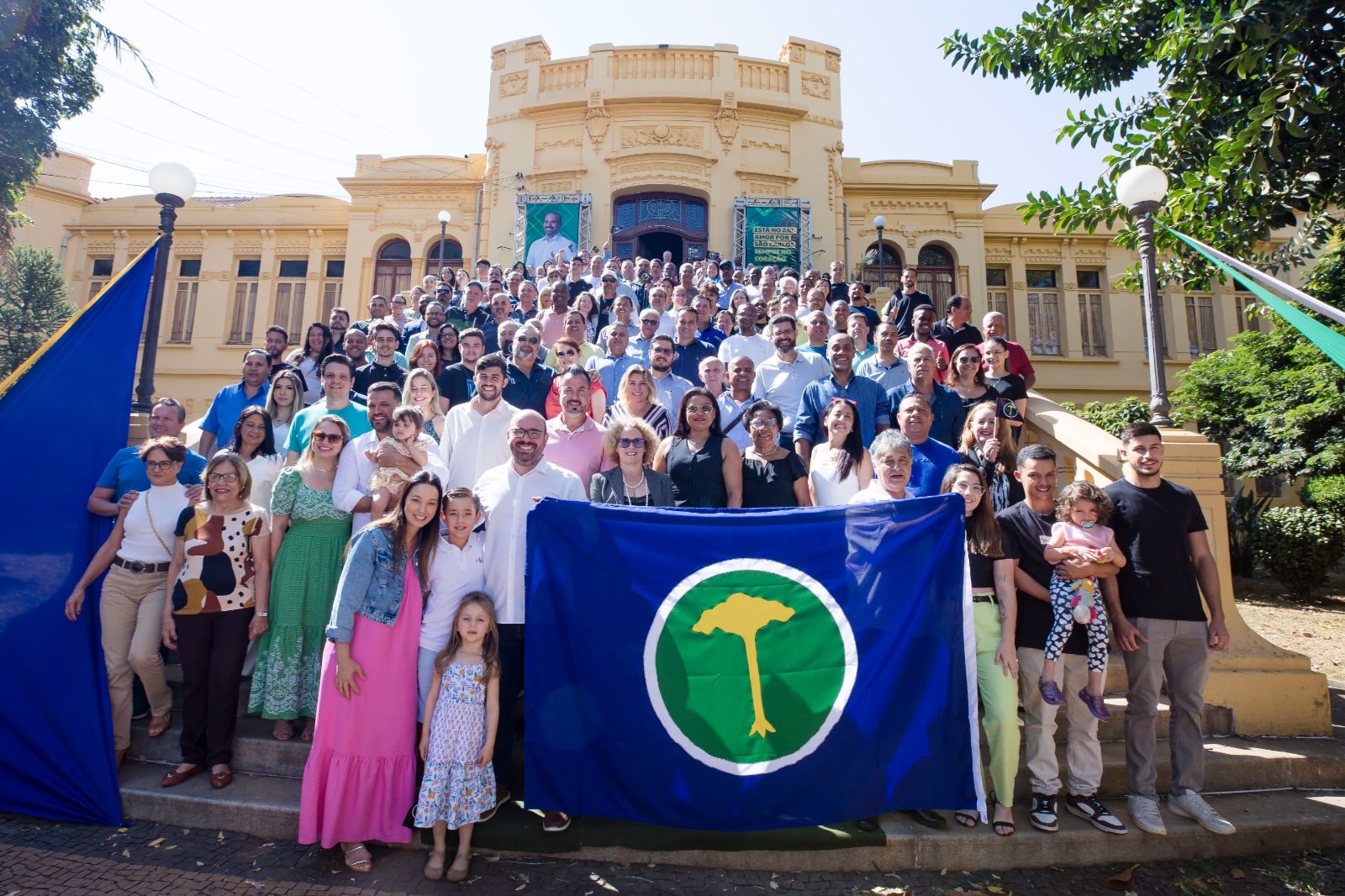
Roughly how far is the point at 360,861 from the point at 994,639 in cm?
338

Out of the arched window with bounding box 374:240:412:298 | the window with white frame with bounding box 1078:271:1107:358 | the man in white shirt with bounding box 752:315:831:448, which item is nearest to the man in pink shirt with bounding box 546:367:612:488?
the man in white shirt with bounding box 752:315:831:448

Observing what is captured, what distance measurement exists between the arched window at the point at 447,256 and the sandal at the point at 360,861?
19050 millimetres

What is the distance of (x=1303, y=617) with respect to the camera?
28.5 feet

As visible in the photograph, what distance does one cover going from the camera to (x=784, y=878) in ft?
11.0

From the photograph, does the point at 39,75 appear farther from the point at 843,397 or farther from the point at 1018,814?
the point at 1018,814

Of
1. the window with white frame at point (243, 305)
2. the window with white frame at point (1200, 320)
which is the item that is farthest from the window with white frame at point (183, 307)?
the window with white frame at point (1200, 320)

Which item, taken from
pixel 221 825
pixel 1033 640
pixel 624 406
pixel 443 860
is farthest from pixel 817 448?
pixel 221 825

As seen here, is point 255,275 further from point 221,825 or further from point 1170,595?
point 1170,595

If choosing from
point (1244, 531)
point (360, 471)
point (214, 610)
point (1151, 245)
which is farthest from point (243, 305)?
point (1244, 531)

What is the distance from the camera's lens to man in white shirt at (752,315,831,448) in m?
6.32

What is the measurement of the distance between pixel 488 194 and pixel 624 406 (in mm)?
17037

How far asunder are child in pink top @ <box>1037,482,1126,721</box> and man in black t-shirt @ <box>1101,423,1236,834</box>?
239 millimetres

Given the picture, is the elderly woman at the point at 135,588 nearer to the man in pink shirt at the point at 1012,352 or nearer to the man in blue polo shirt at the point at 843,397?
the man in blue polo shirt at the point at 843,397

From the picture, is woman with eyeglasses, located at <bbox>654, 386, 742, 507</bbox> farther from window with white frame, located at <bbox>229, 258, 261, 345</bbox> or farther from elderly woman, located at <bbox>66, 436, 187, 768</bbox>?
window with white frame, located at <bbox>229, 258, 261, 345</bbox>
